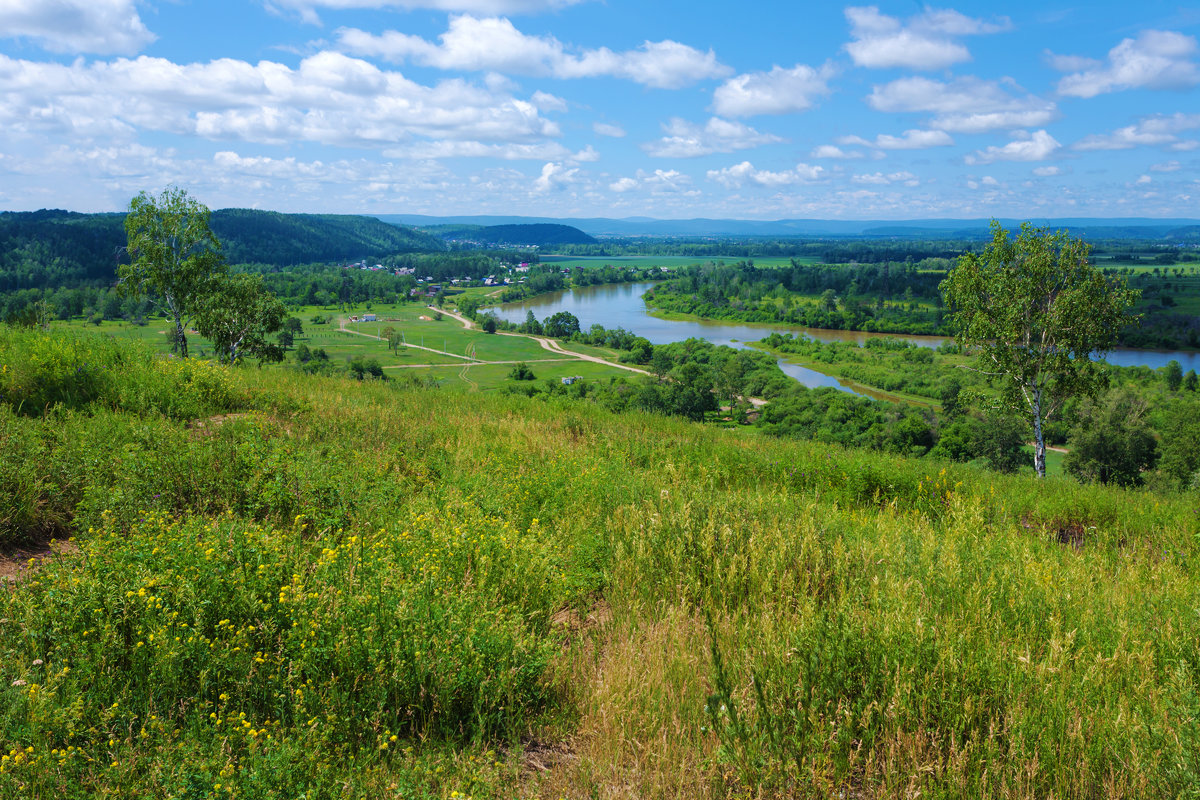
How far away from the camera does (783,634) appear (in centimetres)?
355

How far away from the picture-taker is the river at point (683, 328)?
274 ft

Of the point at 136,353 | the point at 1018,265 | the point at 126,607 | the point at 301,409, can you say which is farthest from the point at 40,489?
the point at 1018,265

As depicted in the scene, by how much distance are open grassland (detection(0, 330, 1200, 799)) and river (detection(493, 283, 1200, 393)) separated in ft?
224

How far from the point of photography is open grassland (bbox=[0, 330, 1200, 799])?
103 inches

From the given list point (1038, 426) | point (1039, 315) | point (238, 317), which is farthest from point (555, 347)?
point (1039, 315)

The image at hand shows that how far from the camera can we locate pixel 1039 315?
1652 centimetres

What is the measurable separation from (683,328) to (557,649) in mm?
116326

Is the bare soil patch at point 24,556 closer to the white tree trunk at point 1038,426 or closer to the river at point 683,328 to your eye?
the white tree trunk at point 1038,426

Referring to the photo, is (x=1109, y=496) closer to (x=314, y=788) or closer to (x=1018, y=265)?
(x=314, y=788)

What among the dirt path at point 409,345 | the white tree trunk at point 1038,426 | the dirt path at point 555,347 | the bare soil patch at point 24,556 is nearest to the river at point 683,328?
the dirt path at point 555,347

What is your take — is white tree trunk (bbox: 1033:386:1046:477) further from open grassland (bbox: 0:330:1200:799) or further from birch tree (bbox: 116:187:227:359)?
birch tree (bbox: 116:187:227:359)

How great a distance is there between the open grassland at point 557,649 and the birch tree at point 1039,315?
12.8m

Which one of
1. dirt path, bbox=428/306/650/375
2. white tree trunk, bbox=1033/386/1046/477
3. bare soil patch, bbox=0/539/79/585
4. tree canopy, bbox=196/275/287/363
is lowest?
dirt path, bbox=428/306/650/375

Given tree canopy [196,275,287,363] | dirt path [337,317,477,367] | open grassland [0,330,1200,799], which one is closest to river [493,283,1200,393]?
dirt path [337,317,477,367]
